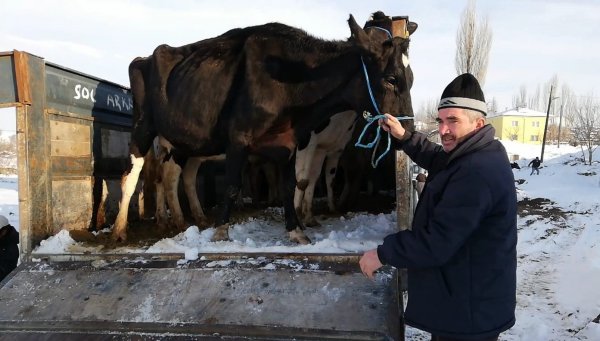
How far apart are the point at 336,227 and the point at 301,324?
8.09 feet

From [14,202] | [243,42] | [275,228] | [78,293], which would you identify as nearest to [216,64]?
[243,42]

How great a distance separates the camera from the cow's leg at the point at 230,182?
4.51 metres

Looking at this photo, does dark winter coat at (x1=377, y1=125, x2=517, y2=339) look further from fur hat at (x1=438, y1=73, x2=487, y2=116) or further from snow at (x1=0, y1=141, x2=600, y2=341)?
snow at (x1=0, y1=141, x2=600, y2=341)

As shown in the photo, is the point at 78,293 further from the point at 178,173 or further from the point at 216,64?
the point at 178,173

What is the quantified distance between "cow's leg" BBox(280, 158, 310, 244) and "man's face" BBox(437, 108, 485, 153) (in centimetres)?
220

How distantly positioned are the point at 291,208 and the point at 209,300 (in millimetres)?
1624

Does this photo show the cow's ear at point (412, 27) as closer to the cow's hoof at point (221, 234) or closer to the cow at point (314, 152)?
the cow at point (314, 152)

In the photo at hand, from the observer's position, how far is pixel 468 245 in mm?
2158

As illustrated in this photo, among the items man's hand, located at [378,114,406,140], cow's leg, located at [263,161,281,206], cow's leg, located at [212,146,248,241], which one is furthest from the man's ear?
cow's leg, located at [263,161,281,206]

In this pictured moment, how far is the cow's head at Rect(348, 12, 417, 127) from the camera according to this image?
12.7 feet

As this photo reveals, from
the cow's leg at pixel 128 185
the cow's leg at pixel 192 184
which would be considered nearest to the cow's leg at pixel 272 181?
the cow's leg at pixel 192 184

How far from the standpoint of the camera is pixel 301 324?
2850mm

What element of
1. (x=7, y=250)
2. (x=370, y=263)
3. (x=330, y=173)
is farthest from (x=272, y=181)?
(x=370, y=263)

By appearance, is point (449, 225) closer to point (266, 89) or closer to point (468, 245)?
point (468, 245)
